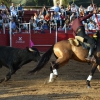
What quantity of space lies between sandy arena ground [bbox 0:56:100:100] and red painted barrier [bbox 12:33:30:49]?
5.74 meters

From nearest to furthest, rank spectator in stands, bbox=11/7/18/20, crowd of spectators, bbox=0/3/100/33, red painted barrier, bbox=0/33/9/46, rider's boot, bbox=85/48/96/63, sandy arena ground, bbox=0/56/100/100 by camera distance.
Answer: sandy arena ground, bbox=0/56/100/100 → rider's boot, bbox=85/48/96/63 → red painted barrier, bbox=0/33/9/46 → crowd of spectators, bbox=0/3/100/33 → spectator in stands, bbox=11/7/18/20

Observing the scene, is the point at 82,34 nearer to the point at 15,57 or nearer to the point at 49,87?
the point at 49,87

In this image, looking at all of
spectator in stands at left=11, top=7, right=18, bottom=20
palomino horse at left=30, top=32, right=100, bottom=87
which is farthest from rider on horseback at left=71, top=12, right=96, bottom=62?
spectator in stands at left=11, top=7, right=18, bottom=20

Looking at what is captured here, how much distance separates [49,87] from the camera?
27.3 feet

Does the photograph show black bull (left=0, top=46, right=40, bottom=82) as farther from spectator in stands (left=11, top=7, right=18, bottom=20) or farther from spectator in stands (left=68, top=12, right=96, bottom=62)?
spectator in stands (left=11, top=7, right=18, bottom=20)

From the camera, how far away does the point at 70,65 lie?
12695 millimetres

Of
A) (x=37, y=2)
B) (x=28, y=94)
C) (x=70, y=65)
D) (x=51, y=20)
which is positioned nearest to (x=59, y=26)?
(x=51, y=20)

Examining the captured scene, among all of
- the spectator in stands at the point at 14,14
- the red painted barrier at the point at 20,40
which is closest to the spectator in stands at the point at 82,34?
the red painted barrier at the point at 20,40

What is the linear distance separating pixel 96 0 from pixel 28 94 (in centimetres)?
3327

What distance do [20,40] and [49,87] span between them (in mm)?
8716

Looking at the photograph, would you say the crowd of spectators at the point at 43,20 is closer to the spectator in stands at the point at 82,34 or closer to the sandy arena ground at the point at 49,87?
the sandy arena ground at the point at 49,87

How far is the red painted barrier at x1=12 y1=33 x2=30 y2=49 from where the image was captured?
54.7 feet

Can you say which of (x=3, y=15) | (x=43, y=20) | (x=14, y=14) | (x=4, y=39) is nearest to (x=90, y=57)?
(x=4, y=39)

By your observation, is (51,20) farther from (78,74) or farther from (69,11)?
(78,74)
